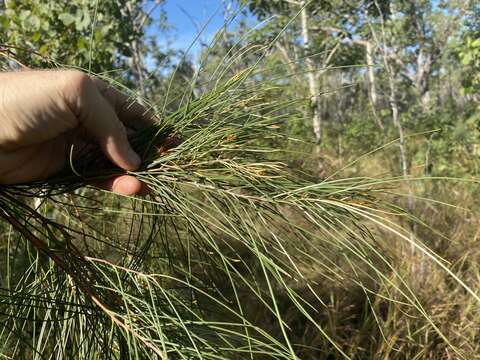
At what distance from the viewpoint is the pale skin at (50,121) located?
0.80 m

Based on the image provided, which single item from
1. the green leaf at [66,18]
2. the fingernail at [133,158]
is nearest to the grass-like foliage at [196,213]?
the fingernail at [133,158]

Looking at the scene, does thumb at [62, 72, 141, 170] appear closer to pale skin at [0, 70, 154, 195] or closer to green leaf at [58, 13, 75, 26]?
pale skin at [0, 70, 154, 195]

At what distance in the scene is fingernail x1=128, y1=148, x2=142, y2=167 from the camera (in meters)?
0.85

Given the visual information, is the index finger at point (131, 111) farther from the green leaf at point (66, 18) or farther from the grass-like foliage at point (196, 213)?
the green leaf at point (66, 18)

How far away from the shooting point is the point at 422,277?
2.53 meters

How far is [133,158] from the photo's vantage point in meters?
0.86

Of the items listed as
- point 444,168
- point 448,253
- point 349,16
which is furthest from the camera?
point 444,168

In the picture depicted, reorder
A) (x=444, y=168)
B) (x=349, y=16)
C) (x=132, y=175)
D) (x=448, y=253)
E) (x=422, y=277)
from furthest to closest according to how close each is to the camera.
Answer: (x=444, y=168) < (x=349, y=16) < (x=448, y=253) < (x=422, y=277) < (x=132, y=175)

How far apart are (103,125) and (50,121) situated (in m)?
0.09

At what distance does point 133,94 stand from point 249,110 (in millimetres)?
268

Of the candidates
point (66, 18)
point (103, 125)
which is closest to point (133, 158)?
point (103, 125)

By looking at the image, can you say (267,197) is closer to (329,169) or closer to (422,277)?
(422,277)

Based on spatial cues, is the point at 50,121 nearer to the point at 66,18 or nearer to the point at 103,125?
the point at 103,125

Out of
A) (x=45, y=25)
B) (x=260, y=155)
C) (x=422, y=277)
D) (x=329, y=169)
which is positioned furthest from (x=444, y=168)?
(x=260, y=155)
